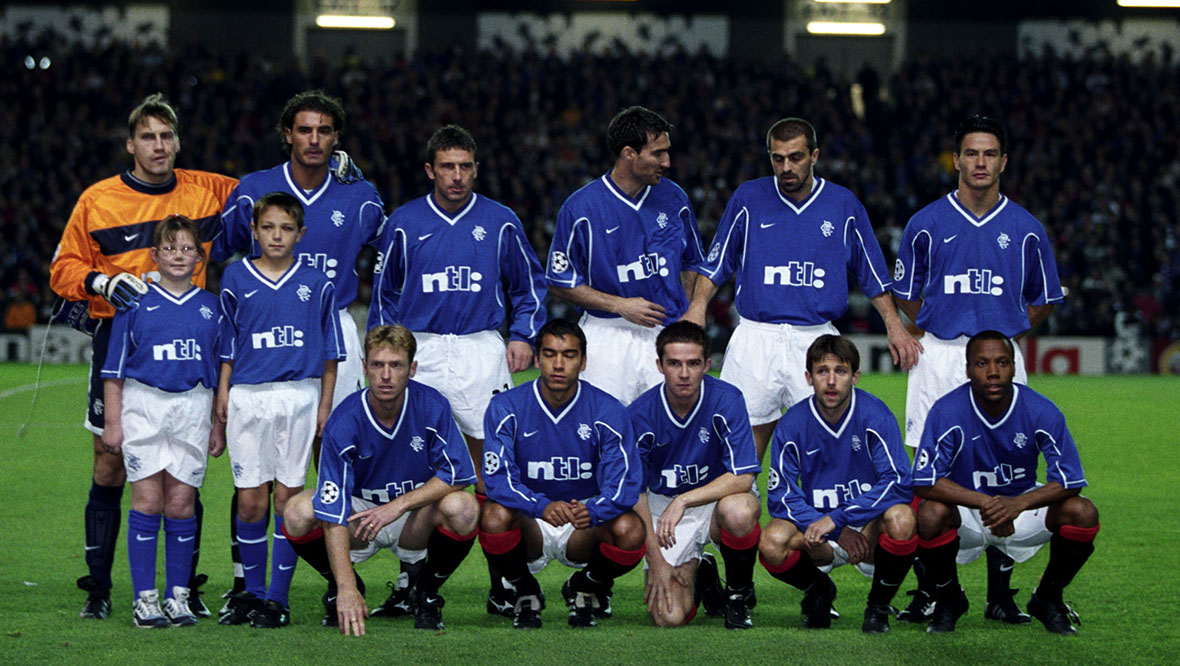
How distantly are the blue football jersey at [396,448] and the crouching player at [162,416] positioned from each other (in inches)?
22.5

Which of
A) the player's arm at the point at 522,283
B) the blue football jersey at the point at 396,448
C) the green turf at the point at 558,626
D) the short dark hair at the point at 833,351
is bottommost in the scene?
the green turf at the point at 558,626

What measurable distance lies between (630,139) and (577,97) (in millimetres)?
20058

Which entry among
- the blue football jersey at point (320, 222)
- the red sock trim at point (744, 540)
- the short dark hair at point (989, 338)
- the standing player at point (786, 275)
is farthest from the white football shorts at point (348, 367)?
the short dark hair at point (989, 338)

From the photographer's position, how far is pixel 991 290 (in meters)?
5.70

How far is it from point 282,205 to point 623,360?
170 cm

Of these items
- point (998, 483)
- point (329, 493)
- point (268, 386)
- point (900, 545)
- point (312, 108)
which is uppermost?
point (312, 108)

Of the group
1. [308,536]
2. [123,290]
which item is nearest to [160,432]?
[123,290]

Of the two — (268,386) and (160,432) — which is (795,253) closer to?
(268,386)

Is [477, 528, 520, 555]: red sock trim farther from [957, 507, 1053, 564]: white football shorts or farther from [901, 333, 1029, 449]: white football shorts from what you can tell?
[957, 507, 1053, 564]: white football shorts

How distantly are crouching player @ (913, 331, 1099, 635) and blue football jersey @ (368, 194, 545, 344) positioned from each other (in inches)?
73.3

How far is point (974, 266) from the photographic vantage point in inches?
225

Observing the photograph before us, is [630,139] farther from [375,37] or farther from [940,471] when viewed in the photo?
[375,37]

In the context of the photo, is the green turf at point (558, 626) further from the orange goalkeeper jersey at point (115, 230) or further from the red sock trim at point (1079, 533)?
the orange goalkeeper jersey at point (115, 230)

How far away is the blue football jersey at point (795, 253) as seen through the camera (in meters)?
5.84
